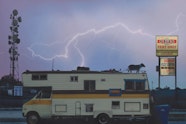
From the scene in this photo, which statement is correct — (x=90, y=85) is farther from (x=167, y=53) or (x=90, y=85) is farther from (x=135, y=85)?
(x=167, y=53)

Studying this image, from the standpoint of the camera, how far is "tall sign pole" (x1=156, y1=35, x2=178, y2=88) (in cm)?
5075

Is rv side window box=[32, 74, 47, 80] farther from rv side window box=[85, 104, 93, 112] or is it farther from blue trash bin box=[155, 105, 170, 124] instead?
blue trash bin box=[155, 105, 170, 124]

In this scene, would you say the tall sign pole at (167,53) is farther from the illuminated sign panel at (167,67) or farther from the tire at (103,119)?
the tire at (103,119)

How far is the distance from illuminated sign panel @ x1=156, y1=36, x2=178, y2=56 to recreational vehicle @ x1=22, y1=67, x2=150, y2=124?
958 inches

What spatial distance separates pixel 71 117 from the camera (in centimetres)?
2795

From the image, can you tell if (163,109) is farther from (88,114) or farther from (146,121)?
(88,114)

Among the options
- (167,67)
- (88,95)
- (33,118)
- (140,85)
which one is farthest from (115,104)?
(167,67)

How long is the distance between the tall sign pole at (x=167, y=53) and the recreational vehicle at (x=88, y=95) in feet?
76.7

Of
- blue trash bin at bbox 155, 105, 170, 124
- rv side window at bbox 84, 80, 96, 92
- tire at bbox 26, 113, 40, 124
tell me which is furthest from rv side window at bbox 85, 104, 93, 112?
blue trash bin at bbox 155, 105, 170, 124

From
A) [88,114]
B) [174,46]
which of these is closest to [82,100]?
[88,114]

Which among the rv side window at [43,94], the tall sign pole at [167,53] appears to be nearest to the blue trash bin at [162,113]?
the rv side window at [43,94]

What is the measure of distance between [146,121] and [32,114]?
6.63 metres

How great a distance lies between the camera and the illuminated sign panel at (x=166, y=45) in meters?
51.6

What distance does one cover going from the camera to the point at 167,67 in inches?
2009
